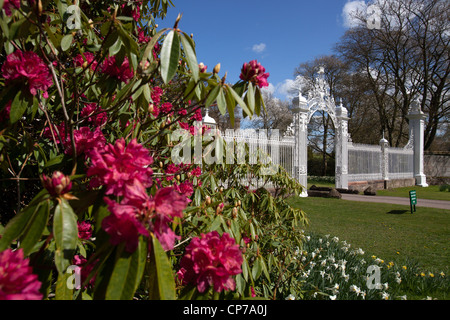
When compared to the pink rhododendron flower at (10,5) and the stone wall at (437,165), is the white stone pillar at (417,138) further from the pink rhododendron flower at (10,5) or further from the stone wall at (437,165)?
the pink rhododendron flower at (10,5)

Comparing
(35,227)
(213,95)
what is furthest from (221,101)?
(35,227)

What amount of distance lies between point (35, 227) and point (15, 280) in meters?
0.15

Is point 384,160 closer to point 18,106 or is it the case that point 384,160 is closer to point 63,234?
point 18,106

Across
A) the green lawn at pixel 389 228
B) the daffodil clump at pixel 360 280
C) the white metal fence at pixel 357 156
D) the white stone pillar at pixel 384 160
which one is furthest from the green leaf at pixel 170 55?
the white stone pillar at pixel 384 160

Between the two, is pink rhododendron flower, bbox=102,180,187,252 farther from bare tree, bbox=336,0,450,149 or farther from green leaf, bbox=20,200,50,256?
bare tree, bbox=336,0,450,149

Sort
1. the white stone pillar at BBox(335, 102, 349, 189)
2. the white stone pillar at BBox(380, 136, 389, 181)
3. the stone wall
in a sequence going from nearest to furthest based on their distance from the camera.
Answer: the white stone pillar at BBox(335, 102, 349, 189) < the white stone pillar at BBox(380, 136, 389, 181) < the stone wall

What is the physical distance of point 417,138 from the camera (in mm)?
17438

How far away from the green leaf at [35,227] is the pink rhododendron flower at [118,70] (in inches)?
28.4

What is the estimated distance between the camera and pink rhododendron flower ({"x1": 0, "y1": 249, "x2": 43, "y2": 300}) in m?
0.58

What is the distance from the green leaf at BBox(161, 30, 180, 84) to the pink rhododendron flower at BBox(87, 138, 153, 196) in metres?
0.29

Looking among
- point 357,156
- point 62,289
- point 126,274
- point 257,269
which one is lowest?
point 257,269

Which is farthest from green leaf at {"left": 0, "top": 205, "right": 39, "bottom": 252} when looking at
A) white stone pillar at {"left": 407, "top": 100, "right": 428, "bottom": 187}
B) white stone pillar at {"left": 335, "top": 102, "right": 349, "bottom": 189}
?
white stone pillar at {"left": 407, "top": 100, "right": 428, "bottom": 187}
